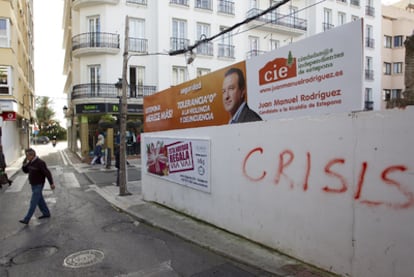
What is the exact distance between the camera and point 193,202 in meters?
7.05

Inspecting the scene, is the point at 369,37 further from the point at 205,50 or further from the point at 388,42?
the point at 205,50

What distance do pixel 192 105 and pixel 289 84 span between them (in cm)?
286

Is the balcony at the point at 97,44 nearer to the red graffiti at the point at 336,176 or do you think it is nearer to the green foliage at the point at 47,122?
the red graffiti at the point at 336,176

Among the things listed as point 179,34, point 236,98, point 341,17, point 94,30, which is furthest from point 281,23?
point 236,98

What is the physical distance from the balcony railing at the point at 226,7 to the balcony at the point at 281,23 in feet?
5.33

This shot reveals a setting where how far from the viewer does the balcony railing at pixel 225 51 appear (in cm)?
2498

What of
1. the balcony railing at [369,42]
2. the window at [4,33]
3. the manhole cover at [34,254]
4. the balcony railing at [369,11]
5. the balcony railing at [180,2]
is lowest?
the manhole cover at [34,254]

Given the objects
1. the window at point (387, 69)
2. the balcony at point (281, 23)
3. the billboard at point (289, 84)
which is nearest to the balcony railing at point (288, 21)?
the balcony at point (281, 23)

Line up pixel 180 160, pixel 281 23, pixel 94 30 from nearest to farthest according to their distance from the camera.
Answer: pixel 180 160
pixel 94 30
pixel 281 23

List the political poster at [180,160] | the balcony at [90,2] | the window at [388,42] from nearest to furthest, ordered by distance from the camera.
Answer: the political poster at [180,160]
the balcony at [90,2]
the window at [388,42]

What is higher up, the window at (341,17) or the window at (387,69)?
the window at (341,17)

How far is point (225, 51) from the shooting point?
82.4ft

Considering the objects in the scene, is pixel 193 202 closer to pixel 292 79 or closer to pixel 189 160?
pixel 189 160

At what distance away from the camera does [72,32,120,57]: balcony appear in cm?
2161
